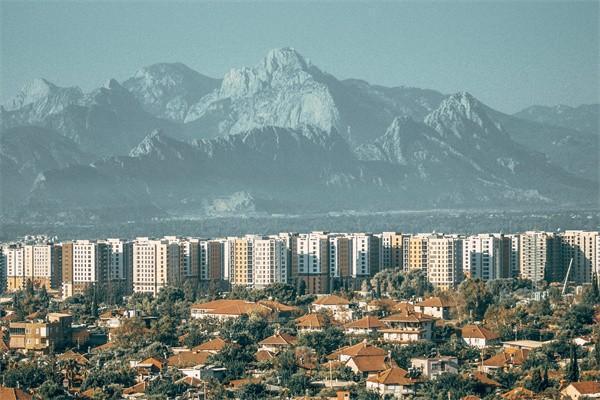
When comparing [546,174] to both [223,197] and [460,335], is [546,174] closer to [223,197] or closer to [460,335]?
[223,197]

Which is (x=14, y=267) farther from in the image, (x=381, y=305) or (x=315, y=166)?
(x=315, y=166)

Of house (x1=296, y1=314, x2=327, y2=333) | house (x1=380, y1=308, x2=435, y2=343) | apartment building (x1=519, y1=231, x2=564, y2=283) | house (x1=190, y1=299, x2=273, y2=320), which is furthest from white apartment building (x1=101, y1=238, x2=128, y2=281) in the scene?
house (x1=380, y1=308, x2=435, y2=343)

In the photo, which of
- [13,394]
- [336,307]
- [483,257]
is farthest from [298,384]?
[483,257]

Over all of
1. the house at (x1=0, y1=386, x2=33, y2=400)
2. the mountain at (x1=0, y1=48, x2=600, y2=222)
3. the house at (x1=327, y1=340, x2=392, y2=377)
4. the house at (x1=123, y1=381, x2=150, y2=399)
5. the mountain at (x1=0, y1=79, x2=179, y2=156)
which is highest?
the mountain at (x1=0, y1=79, x2=179, y2=156)

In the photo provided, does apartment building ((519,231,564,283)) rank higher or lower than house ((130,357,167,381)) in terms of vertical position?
higher

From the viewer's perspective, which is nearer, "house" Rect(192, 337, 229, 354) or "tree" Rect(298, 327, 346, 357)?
"house" Rect(192, 337, 229, 354)

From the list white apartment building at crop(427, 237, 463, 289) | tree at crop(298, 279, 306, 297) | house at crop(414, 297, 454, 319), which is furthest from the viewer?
white apartment building at crop(427, 237, 463, 289)

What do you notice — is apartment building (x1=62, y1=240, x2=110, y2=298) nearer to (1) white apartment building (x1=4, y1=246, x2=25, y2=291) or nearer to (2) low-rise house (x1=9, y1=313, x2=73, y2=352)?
(1) white apartment building (x1=4, y1=246, x2=25, y2=291)
